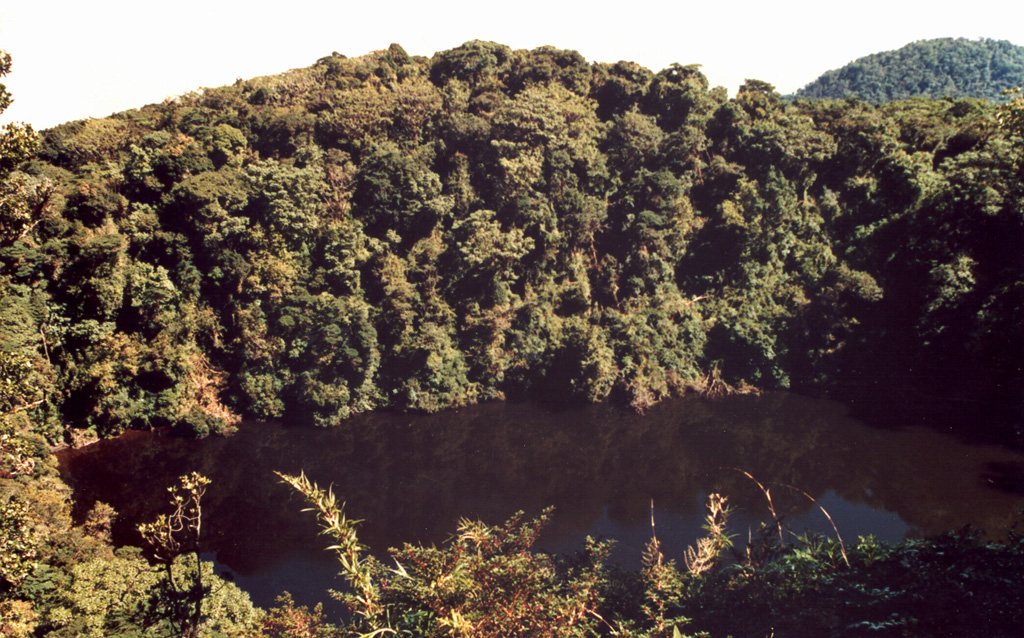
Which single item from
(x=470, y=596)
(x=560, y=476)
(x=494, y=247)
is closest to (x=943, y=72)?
(x=494, y=247)

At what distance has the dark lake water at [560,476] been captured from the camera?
14.3m

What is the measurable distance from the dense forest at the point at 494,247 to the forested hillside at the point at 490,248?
10 centimetres

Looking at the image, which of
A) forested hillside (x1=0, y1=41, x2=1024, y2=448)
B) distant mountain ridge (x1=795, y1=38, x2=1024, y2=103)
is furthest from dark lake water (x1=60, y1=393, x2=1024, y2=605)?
distant mountain ridge (x1=795, y1=38, x2=1024, y2=103)

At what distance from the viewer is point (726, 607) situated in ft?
26.0

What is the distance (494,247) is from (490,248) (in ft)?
1.02

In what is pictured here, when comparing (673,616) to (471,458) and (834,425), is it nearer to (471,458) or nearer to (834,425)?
(471,458)

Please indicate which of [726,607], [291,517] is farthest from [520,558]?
[291,517]

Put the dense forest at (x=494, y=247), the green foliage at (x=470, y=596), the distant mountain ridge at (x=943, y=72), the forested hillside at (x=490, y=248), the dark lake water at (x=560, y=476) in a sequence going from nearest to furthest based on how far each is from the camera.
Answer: the green foliage at (x=470, y=596)
the dark lake water at (x=560, y=476)
the dense forest at (x=494, y=247)
the forested hillside at (x=490, y=248)
the distant mountain ridge at (x=943, y=72)

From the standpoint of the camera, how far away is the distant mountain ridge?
61.9 meters

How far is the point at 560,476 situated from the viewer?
705 inches

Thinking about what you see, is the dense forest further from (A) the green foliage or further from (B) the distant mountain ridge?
(B) the distant mountain ridge

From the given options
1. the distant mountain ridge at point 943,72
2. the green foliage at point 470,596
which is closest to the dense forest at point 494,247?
the green foliage at point 470,596

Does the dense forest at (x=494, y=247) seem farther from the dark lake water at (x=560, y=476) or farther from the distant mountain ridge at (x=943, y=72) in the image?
the distant mountain ridge at (x=943, y=72)

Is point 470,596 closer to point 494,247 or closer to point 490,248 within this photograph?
point 490,248
